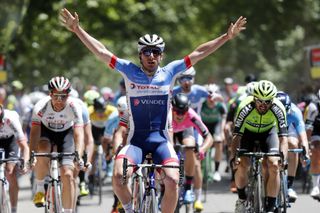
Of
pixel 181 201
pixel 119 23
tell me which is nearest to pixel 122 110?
pixel 181 201

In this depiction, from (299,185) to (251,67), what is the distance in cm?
3835

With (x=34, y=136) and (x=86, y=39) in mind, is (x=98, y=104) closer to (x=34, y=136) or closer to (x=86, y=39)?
(x=34, y=136)

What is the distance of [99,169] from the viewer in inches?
712

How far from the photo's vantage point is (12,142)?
13.3 m

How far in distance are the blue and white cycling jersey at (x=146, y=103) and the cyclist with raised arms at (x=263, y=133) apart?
1886 mm

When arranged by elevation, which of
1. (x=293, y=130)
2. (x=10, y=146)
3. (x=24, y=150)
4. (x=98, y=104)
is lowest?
(x=24, y=150)

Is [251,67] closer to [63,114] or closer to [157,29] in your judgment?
[157,29]

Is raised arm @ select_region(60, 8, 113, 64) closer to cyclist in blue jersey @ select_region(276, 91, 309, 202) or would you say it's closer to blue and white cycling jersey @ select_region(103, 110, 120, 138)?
cyclist in blue jersey @ select_region(276, 91, 309, 202)

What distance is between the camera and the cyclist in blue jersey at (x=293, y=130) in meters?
14.0

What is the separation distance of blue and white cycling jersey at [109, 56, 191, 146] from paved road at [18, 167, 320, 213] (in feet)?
17.6

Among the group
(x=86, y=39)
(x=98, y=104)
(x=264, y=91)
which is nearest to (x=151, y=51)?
(x=86, y=39)

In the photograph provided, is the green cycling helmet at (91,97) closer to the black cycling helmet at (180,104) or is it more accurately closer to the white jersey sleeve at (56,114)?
the black cycling helmet at (180,104)

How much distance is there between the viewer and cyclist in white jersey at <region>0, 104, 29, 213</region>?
12.6 meters

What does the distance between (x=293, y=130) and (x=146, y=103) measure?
5.52m
